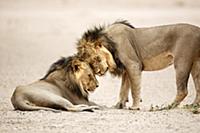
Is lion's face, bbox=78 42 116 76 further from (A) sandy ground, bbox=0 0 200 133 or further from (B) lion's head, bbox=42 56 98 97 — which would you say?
(A) sandy ground, bbox=0 0 200 133

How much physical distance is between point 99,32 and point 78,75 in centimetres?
79

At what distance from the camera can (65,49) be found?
2302cm

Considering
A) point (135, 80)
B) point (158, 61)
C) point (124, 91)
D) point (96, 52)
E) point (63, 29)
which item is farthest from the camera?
point (63, 29)

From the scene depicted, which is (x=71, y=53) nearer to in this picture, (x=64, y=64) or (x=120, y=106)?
(x=120, y=106)

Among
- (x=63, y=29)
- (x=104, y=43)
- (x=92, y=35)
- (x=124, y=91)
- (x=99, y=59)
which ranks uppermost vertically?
(x=92, y=35)

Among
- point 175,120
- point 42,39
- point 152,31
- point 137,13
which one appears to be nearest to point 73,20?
point 137,13

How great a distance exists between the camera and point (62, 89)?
11.1 meters

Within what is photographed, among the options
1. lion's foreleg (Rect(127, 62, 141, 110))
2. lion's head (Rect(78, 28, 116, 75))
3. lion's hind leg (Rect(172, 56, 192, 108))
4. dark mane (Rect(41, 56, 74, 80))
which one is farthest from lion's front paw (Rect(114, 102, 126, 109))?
dark mane (Rect(41, 56, 74, 80))

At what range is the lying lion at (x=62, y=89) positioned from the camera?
10.6 m

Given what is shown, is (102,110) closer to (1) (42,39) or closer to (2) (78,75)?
(2) (78,75)

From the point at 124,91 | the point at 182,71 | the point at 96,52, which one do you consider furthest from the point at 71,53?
the point at 182,71

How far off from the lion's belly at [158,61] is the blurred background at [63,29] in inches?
43.2

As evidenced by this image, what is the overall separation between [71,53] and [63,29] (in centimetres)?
773

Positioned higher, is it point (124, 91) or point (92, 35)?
point (92, 35)
